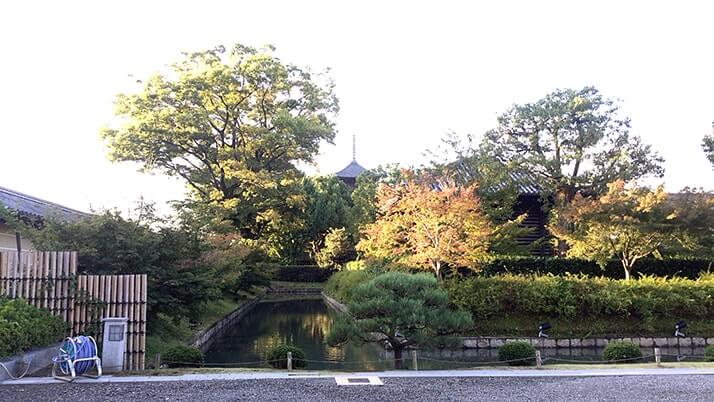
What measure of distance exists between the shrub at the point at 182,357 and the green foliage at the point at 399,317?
2.15 m

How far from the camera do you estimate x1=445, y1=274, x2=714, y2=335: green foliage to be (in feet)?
41.0

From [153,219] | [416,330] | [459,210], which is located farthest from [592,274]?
[153,219]

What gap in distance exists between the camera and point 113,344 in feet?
24.3

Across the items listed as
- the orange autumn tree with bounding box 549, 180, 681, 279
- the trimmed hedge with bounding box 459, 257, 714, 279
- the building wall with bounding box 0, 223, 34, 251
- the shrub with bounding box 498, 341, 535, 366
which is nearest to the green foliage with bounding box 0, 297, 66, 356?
the building wall with bounding box 0, 223, 34, 251

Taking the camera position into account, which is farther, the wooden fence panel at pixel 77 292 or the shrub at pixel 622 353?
the shrub at pixel 622 353

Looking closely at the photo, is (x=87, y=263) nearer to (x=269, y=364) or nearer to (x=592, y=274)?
(x=269, y=364)

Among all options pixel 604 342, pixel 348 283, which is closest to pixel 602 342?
pixel 604 342

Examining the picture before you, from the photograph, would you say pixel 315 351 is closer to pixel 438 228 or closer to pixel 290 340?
pixel 290 340

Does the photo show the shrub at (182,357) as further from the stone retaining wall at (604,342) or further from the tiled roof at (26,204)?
the stone retaining wall at (604,342)

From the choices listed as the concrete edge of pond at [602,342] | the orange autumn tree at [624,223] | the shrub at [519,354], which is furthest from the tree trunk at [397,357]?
the orange autumn tree at [624,223]

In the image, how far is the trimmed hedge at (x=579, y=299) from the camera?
41.0ft

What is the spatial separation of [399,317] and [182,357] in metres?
3.49

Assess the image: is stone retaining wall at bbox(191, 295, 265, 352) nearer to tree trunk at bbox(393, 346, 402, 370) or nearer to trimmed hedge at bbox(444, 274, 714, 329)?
tree trunk at bbox(393, 346, 402, 370)

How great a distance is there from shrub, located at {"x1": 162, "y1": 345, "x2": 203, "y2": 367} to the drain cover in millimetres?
2633
